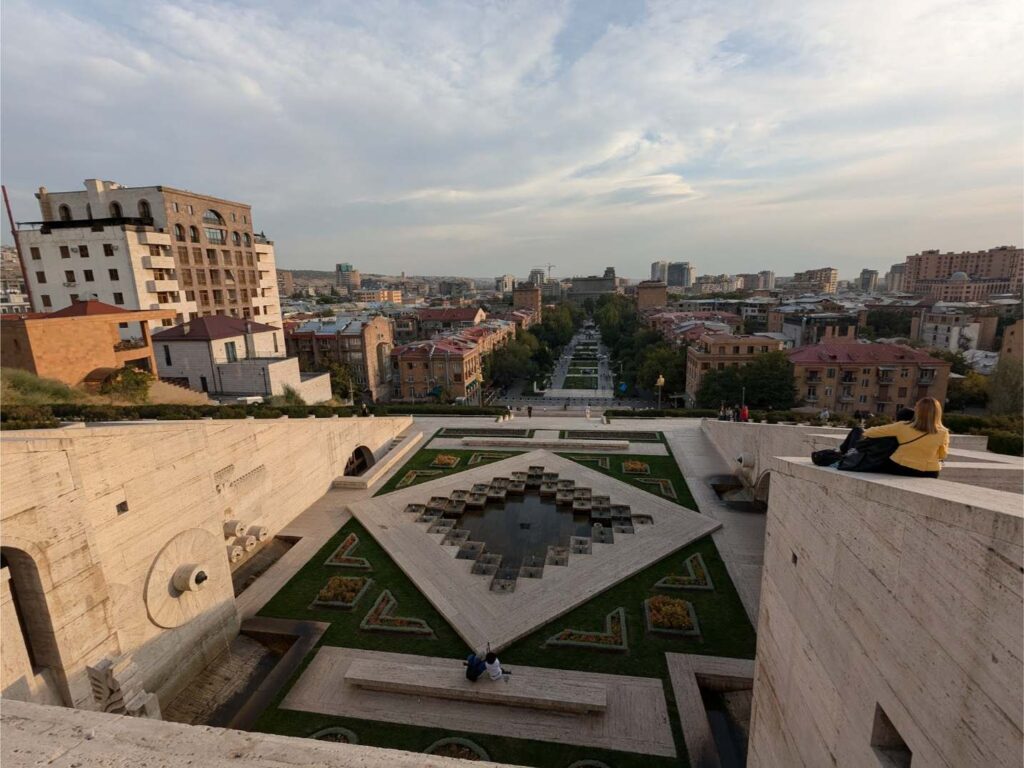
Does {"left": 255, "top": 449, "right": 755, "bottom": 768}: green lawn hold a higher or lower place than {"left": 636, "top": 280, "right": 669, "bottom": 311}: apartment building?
lower

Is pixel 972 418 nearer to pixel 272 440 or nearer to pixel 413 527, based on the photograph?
pixel 413 527

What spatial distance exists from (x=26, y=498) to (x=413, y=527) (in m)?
11.1

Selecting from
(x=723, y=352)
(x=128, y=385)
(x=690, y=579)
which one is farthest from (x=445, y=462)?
(x=723, y=352)

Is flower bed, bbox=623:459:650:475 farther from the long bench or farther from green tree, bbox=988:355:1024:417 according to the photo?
green tree, bbox=988:355:1024:417

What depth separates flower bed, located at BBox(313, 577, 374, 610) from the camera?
44.8 ft

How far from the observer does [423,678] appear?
10.9 m

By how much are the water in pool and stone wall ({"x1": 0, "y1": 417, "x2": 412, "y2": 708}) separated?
7889mm

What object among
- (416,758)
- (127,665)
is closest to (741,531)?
(416,758)

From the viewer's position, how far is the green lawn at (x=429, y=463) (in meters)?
21.7

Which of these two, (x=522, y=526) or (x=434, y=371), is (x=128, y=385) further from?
(x=434, y=371)

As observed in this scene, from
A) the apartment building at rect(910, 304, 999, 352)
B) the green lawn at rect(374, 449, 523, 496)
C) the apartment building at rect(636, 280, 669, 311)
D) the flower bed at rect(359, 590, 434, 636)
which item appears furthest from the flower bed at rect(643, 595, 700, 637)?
the apartment building at rect(636, 280, 669, 311)

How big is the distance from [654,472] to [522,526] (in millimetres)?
7271

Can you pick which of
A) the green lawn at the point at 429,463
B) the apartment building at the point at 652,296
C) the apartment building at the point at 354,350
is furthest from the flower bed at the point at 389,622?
the apartment building at the point at 652,296

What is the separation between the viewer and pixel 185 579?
37.0ft
